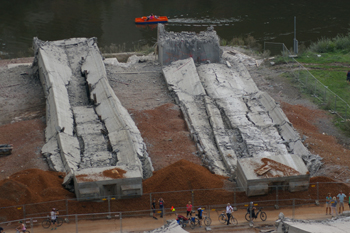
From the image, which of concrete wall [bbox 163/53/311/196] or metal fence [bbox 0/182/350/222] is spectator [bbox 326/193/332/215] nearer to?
metal fence [bbox 0/182/350/222]

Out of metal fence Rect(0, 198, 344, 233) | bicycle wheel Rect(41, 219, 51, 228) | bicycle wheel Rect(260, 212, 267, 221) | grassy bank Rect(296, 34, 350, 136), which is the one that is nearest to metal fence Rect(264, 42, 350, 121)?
grassy bank Rect(296, 34, 350, 136)

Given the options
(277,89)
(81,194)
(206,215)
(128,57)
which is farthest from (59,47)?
(206,215)

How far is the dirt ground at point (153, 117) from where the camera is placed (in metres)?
23.4

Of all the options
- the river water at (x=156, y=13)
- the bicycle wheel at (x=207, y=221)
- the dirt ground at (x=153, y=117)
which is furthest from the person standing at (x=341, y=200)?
the river water at (x=156, y=13)

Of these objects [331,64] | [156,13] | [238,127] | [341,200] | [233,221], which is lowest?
[233,221]

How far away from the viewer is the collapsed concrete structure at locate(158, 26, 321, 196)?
67.3 ft

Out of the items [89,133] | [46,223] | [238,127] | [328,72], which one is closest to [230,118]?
[238,127]

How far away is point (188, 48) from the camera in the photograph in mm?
34906

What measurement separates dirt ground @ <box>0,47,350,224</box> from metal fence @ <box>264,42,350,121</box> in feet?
2.09

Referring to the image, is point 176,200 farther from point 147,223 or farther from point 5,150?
point 5,150

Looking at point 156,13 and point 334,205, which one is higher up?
point 156,13

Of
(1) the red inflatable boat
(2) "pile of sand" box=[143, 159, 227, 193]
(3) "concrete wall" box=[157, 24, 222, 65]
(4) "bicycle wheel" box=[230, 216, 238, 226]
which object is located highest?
(1) the red inflatable boat

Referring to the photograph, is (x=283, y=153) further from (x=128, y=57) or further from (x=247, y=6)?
(x=247, y=6)

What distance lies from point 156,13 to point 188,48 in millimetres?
24358
